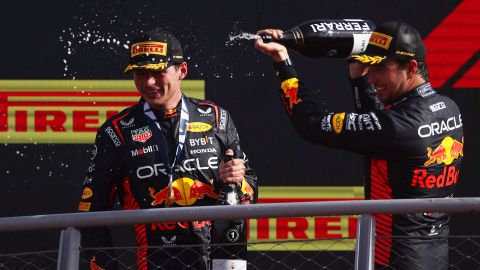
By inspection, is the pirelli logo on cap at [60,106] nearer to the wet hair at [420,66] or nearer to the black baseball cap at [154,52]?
the black baseball cap at [154,52]

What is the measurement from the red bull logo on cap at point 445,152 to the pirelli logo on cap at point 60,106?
216 centimetres

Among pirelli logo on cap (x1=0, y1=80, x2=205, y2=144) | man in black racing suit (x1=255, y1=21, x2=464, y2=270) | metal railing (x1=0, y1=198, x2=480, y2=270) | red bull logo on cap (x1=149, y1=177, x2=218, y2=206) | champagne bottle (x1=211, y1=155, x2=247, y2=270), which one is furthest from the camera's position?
pirelli logo on cap (x1=0, y1=80, x2=205, y2=144)

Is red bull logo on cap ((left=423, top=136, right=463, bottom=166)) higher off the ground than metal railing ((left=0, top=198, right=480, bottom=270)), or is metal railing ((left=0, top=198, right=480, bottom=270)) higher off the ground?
red bull logo on cap ((left=423, top=136, right=463, bottom=166))

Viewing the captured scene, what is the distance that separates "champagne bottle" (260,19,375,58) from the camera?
402cm

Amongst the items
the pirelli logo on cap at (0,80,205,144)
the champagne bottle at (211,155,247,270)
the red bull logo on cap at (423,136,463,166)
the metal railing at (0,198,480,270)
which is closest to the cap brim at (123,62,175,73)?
the champagne bottle at (211,155,247,270)

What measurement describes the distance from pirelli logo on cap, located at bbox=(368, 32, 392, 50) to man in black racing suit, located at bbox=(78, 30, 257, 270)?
0.65 m

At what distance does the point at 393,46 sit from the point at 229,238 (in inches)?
36.4

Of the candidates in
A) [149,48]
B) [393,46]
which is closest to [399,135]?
[393,46]

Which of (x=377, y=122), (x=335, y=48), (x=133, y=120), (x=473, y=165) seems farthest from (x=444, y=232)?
(x=473, y=165)

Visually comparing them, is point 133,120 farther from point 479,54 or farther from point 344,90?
point 479,54

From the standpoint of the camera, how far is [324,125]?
364cm

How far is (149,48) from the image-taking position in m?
4.01

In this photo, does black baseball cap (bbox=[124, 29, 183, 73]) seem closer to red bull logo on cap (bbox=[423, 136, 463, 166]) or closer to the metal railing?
the metal railing

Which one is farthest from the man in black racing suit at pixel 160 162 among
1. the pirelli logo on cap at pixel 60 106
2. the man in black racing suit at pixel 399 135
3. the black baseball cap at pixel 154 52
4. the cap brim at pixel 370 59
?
the pirelli logo on cap at pixel 60 106
